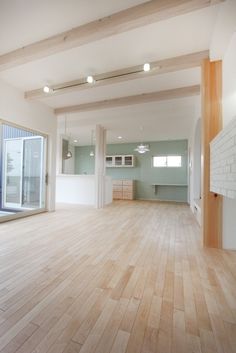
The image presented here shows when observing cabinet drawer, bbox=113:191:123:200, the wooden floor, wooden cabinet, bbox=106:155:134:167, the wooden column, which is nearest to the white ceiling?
the wooden column

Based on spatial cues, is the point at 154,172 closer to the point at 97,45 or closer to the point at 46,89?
the point at 46,89

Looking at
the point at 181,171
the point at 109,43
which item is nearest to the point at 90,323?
the point at 109,43

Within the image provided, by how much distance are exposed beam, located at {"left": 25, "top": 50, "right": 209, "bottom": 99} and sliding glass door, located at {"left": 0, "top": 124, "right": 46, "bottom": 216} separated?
1.68 m

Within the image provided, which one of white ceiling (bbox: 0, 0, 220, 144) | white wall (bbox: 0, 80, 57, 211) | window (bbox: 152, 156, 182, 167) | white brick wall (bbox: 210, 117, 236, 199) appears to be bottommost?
white brick wall (bbox: 210, 117, 236, 199)

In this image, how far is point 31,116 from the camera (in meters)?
4.66

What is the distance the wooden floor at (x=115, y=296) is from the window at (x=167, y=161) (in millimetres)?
6204

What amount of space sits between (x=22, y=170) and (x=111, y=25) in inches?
169

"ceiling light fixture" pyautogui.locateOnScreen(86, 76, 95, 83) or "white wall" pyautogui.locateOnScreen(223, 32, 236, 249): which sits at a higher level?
"ceiling light fixture" pyautogui.locateOnScreen(86, 76, 95, 83)

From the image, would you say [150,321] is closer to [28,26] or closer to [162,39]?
[162,39]

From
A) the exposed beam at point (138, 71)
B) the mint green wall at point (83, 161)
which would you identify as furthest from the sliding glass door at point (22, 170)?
the mint green wall at point (83, 161)

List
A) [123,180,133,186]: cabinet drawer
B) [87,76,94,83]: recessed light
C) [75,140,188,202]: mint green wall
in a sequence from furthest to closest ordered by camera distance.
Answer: [123,180,133,186]: cabinet drawer, [75,140,188,202]: mint green wall, [87,76,94,83]: recessed light

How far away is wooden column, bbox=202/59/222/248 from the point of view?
9.36 feet

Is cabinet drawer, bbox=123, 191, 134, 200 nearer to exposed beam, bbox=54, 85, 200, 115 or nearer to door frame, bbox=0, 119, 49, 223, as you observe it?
door frame, bbox=0, 119, 49, 223

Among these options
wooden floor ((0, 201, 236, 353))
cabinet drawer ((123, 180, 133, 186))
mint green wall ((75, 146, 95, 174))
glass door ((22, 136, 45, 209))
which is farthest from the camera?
mint green wall ((75, 146, 95, 174))
